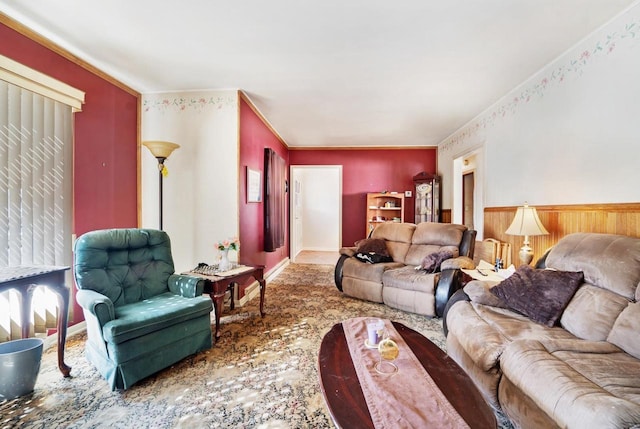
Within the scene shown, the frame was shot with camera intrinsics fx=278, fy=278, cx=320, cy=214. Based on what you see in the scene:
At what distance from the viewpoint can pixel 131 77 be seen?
296cm

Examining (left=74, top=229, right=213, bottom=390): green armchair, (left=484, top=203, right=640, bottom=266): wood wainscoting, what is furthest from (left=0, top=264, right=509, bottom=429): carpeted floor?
(left=484, top=203, right=640, bottom=266): wood wainscoting

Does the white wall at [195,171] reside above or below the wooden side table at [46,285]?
above

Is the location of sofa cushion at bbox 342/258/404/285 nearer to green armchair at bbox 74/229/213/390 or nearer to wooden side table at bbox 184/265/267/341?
wooden side table at bbox 184/265/267/341

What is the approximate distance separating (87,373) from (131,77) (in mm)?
2796

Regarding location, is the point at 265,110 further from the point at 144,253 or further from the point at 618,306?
the point at 618,306

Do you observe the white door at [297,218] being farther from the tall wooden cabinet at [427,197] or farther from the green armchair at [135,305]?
the green armchair at [135,305]

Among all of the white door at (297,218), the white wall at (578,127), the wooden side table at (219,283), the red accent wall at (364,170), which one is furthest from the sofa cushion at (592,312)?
the white door at (297,218)

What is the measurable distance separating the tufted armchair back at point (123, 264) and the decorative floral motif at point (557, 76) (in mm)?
4004

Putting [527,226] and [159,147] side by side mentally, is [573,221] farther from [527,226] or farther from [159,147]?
[159,147]

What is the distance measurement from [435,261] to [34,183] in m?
3.86

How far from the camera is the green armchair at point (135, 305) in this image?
1794mm

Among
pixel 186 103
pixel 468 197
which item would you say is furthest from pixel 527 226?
pixel 186 103

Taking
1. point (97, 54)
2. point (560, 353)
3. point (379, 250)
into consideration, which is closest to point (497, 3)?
point (560, 353)

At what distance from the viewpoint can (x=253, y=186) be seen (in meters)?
3.80
